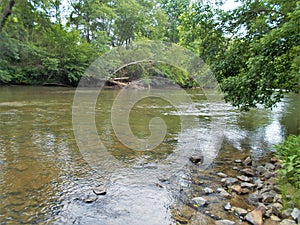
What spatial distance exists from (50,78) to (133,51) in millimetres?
8909

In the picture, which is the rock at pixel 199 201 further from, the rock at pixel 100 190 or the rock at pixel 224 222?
the rock at pixel 100 190

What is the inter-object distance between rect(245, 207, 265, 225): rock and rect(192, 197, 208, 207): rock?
1.67ft

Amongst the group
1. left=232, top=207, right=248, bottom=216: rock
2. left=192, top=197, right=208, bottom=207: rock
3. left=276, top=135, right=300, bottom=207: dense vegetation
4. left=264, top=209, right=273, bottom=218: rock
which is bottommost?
left=192, top=197, right=208, bottom=207: rock

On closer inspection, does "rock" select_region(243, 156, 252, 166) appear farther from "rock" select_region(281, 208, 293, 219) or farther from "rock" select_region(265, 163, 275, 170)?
"rock" select_region(281, 208, 293, 219)

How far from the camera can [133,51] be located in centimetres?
2520

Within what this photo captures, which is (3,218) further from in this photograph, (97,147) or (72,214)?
(97,147)

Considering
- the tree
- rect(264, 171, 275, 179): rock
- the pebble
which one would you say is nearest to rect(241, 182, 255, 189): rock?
rect(264, 171, 275, 179): rock

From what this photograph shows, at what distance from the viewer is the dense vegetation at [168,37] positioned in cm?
482

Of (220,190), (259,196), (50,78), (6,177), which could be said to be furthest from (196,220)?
(50,78)

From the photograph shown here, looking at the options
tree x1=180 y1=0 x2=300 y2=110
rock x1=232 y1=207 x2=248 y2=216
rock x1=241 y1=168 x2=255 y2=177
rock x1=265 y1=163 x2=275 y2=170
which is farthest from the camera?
tree x1=180 y1=0 x2=300 y2=110

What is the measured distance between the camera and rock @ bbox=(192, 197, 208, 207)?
9.35 feet

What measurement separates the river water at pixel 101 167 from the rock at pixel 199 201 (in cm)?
26

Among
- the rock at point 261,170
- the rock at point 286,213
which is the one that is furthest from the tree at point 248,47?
the rock at point 286,213

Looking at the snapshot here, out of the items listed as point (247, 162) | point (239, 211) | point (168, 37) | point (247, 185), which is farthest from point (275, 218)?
point (168, 37)
